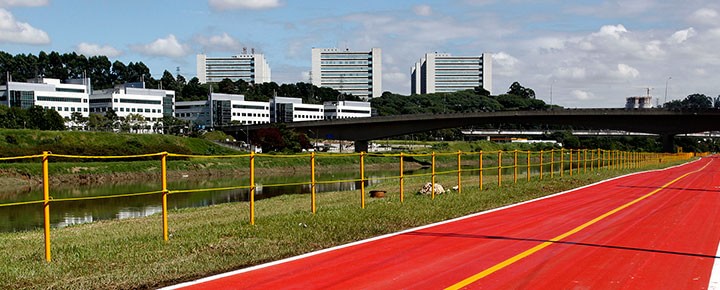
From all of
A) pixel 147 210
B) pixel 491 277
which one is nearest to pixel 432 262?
pixel 491 277

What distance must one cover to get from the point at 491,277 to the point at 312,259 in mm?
2985

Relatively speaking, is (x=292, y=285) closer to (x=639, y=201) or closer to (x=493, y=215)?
(x=493, y=215)

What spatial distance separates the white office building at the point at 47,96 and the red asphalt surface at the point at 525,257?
135 metres

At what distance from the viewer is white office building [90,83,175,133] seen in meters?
152

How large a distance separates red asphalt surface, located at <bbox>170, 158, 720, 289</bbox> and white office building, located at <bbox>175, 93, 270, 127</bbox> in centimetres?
16333

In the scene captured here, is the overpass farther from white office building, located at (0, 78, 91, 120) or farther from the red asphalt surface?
the red asphalt surface

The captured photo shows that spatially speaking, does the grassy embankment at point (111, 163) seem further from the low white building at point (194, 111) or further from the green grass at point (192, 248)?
the low white building at point (194, 111)

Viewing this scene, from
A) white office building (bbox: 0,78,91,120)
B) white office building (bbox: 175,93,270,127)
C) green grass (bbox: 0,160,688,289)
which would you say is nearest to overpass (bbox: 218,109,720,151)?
white office building (bbox: 0,78,91,120)

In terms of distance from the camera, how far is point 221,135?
122688 mm

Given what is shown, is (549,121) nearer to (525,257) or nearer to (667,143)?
(667,143)

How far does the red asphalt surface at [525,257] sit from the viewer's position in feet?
30.2

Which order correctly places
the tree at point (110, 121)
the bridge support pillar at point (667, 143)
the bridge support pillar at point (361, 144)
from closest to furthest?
the bridge support pillar at point (667, 143), the bridge support pillar at point (361, 144), the tree at point (110, 121)

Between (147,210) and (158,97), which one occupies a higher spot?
(158,97)

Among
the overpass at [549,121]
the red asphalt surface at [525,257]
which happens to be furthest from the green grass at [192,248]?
the overpass at [549,121]
